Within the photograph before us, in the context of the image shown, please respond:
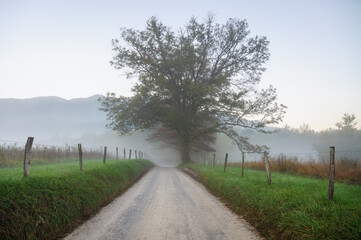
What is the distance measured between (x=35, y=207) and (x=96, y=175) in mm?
5311

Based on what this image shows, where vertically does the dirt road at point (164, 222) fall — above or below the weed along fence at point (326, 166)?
below

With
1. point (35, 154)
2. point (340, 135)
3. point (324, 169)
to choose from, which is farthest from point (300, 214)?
point (340, 135)

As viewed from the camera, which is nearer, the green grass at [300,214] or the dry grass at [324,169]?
the green grass at [300,214]

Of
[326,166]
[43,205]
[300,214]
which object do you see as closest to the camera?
[300,214]

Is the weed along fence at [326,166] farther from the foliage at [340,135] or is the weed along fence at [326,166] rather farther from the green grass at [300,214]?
the foliage at [340,135]

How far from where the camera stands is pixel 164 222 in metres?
6.37

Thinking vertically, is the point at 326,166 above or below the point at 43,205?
above

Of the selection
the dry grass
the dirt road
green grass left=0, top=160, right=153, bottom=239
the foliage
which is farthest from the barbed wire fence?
the foliage

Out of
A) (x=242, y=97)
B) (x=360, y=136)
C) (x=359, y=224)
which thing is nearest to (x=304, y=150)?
(x=360, y=136)

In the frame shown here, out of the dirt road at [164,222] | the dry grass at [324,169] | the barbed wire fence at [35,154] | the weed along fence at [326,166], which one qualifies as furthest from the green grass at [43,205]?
the dry grass at [324,169]

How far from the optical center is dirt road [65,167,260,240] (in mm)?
5430

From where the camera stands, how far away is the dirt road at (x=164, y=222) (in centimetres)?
543

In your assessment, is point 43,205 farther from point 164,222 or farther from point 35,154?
point 35,154

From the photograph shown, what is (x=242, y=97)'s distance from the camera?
26109 mm
